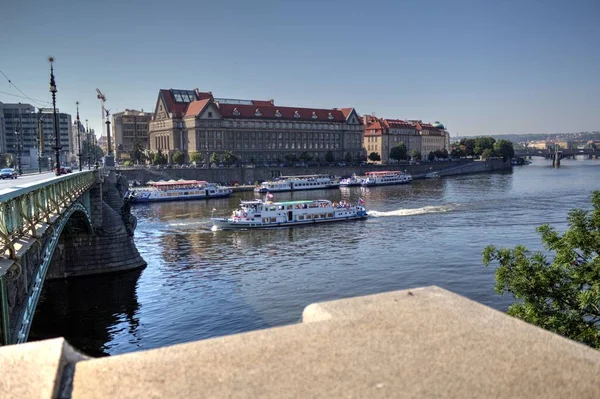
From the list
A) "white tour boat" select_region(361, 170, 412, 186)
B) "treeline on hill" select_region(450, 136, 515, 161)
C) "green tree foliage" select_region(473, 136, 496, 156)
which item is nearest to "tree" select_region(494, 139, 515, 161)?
"treeline on hill" select_region(450, 136, 515, 161)

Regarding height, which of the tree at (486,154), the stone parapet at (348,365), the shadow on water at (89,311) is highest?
the tree at (486,154)

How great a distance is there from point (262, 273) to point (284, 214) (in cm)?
2547

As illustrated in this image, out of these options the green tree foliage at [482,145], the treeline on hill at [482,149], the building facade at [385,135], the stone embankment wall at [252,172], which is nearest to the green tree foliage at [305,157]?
the stone embankment wall at [252,172]

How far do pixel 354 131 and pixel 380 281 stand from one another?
137 meters

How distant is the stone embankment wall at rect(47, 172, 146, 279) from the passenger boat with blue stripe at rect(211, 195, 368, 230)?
69.6 ft

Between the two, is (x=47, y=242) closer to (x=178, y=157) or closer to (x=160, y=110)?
(x=178, y=157)

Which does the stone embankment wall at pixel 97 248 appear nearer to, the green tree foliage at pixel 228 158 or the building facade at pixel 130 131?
the green tree foliage at pixel 228 158

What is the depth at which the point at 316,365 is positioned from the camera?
4.66m

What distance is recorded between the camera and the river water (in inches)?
1045

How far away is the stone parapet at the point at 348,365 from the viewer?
4270 millimetres

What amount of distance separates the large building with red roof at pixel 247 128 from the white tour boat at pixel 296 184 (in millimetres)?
27027

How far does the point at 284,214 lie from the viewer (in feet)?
203

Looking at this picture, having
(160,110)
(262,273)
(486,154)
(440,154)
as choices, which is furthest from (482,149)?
(262,273)

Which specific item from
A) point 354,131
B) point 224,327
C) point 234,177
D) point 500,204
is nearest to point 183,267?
point 224,327
